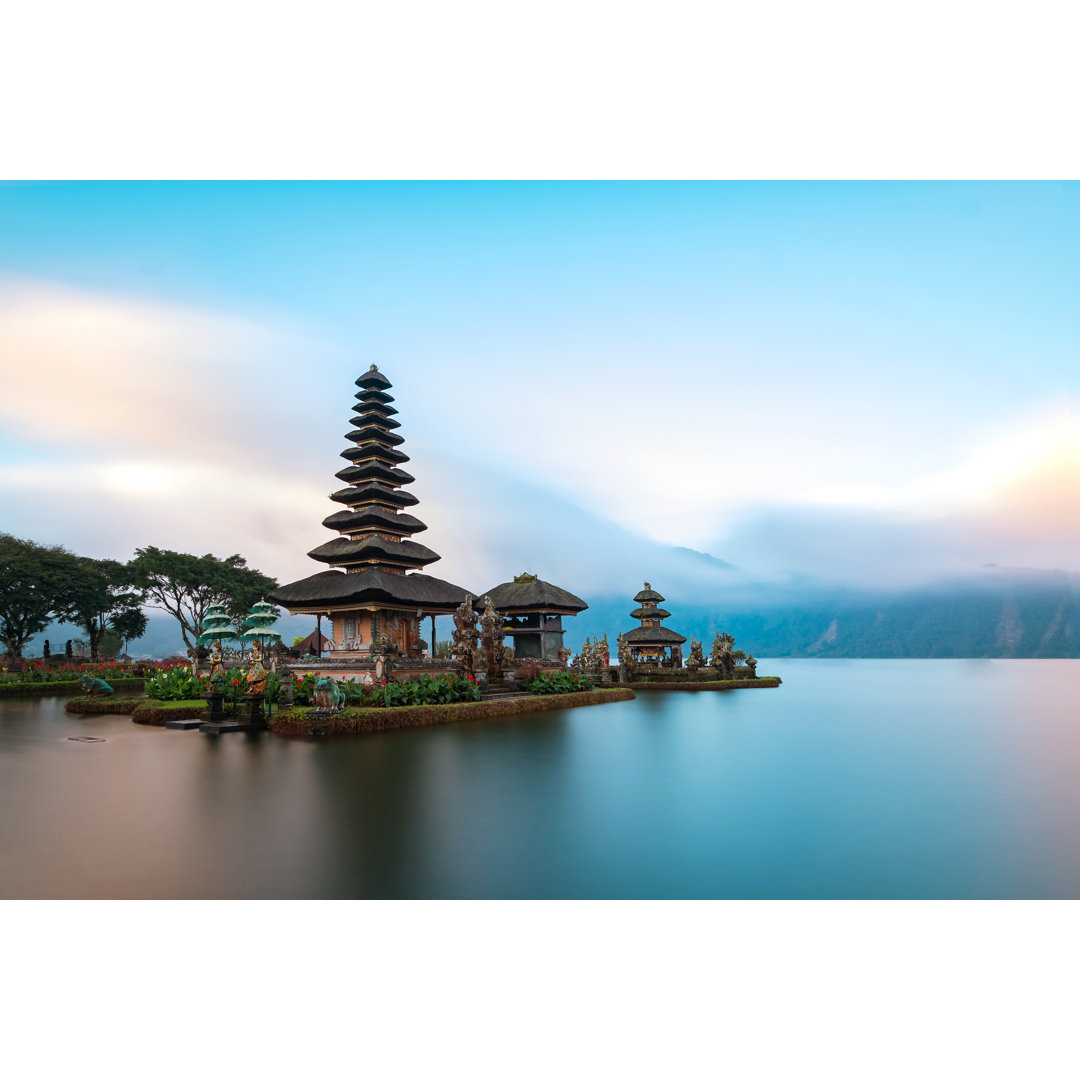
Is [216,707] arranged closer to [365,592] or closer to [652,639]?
[365,592]

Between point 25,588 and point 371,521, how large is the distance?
87.5ft

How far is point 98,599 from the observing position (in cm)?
4028

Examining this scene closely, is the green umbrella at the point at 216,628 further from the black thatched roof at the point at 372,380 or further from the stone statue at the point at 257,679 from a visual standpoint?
the black thatched roof at the point at 372,380

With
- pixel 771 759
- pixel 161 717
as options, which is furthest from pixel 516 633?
pixel 771 759

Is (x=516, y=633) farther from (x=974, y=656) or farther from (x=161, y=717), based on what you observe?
(x=974, y=656)

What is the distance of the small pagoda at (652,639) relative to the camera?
3634cm

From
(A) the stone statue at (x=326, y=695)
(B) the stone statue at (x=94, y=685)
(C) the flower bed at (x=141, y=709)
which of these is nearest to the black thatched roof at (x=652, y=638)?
(A) the stone statue at (x=326, y=695)

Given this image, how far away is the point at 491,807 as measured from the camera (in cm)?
895

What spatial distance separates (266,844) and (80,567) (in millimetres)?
43366

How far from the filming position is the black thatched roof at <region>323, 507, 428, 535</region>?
1067 inches

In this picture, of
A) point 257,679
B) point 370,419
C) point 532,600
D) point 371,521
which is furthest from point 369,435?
point 257,679

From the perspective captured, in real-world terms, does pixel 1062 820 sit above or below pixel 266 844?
below

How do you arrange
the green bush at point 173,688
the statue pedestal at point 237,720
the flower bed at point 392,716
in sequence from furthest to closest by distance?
the green bush at point 173,688 < the statue pedestal at point 237,720 < the flower bed at point 392,716

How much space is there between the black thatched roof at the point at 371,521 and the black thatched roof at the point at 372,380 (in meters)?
6.76
